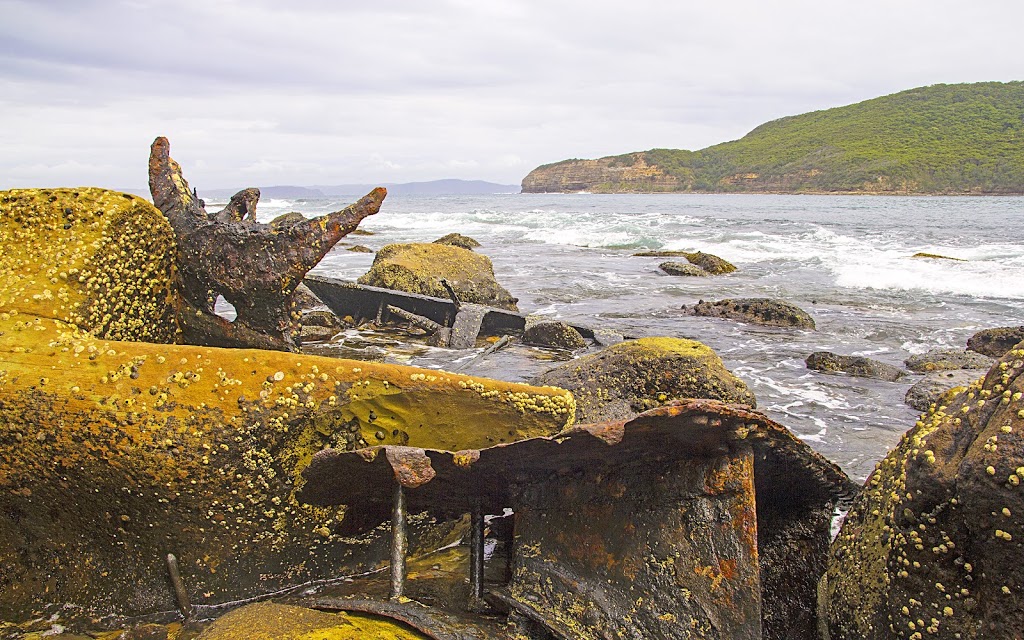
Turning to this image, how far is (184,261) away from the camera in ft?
11.5

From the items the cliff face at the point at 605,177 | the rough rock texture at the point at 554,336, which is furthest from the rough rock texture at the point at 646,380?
the cliff face at the point at 605,177

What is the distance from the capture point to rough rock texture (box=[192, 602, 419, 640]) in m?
1.87

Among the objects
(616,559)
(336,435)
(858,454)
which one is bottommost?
(858,454)

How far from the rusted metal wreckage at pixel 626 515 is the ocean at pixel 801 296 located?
9.78ft

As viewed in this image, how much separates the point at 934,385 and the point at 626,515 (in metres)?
5.65

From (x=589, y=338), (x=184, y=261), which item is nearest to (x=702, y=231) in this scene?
(x=589, y=338)

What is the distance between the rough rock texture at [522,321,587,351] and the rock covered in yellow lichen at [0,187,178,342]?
16.4ft

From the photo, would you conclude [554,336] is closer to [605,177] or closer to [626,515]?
[626,515]

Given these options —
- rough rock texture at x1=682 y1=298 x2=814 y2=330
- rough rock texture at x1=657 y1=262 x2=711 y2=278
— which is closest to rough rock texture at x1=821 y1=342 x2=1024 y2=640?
rough rock texture at x1=682 y1=298 x2=814 y2=330

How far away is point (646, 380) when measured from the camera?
A: 454cm

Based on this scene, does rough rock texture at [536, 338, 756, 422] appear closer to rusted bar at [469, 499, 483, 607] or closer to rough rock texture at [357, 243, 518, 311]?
rusted bar at [469, 499, 483, 607]

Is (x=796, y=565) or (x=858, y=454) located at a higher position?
(x=796, y=565)

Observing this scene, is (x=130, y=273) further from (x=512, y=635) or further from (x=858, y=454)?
(x=858, y=454)

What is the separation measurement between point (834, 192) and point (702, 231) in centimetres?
4934
